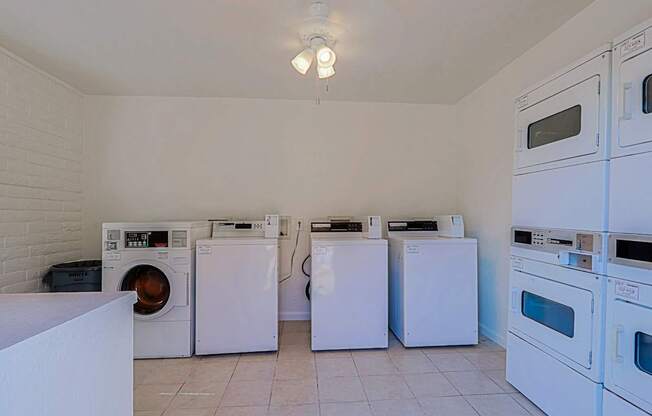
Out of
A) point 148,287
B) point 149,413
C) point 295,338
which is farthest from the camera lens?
point 295,338

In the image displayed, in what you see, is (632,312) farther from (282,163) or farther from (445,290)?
(282,163)

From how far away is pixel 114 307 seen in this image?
1.20 metres

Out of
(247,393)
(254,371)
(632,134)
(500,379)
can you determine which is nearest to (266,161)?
(254,371)

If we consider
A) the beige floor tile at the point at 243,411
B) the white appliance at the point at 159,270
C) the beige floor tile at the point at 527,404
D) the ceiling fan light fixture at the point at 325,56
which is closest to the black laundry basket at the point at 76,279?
the white appliance at the point at 159,270

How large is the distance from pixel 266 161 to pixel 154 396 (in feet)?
7.65

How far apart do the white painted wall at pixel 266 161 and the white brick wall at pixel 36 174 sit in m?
0.20

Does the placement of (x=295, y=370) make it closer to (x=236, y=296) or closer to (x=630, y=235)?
(x=236, y=296)

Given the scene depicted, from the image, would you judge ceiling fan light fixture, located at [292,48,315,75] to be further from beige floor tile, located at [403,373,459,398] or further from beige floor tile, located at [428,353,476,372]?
beige floor tile, located at [428,353,476,372]

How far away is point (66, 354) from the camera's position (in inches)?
37.8

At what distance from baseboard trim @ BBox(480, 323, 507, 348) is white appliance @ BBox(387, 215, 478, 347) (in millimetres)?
211

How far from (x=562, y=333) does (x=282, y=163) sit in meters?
2.82

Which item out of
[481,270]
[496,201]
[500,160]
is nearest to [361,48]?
[500,160]

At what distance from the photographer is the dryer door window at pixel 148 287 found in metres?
2.80

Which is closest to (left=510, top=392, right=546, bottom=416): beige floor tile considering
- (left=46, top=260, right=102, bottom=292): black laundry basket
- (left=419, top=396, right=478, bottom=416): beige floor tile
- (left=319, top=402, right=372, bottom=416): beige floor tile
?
(left=419, top=396, right=478, bottom=416): beige floor tile
